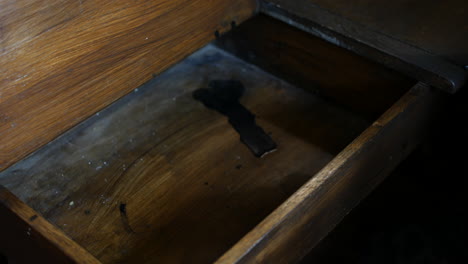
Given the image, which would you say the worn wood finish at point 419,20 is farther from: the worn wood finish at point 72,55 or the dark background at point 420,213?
the worn wood finish at point 72,55

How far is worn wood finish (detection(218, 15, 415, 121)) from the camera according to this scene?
1275 millimetres

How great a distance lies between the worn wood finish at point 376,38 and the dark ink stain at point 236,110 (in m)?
0.24

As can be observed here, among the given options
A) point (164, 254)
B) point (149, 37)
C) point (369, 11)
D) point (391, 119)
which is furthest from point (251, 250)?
point (369, 11)

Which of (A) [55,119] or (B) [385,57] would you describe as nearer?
(A) [55,119]

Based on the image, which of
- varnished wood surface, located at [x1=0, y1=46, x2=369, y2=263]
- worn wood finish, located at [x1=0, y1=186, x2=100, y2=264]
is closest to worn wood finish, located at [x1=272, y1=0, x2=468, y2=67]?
varnished wood surface, located at [x1=0, y1=46, x2=369, y2=263]

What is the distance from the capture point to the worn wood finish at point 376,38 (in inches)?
45.1

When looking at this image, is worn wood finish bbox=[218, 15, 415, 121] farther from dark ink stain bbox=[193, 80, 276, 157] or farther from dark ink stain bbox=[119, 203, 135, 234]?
dark ink stain bbox=[119, 203, 135, 234]

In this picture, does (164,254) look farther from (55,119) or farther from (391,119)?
(391,119)

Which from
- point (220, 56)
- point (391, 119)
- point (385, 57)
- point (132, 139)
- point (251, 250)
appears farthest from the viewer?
point (220, 56)

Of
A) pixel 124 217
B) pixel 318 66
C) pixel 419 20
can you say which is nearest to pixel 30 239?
pixel 124 217

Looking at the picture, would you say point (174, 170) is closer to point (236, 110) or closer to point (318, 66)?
point (236, 110)

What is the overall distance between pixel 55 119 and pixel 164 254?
13.8 inches

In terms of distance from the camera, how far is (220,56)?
1.59m

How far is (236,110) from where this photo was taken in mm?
1406
